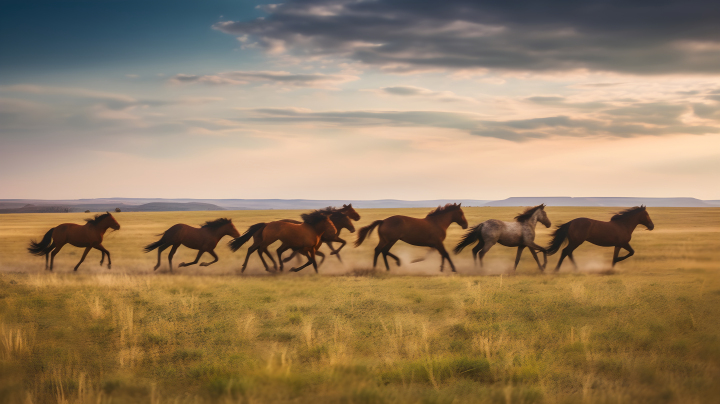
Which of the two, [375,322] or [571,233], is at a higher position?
[571,233]

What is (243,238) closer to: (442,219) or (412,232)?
(412,232)

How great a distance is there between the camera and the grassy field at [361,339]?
6.04 m

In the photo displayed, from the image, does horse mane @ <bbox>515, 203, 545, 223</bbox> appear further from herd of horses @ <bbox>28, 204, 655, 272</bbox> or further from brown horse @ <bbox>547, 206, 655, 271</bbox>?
brown horse @ <bbox>547, 206, 655, 271</bbox>

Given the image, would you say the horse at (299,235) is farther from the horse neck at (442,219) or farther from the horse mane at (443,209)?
the horse mane at (443,209)

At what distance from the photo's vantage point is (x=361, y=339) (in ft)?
27.3

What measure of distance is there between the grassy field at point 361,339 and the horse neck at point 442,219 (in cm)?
219

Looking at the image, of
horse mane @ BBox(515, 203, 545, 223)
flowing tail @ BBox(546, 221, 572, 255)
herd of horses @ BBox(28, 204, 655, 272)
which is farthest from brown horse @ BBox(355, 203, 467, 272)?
flowing tail @ BBox(546, 221, 572, 255)

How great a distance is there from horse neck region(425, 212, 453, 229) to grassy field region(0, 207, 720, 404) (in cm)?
219

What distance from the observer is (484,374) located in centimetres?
661

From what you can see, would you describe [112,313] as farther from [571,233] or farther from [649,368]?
[571,233]

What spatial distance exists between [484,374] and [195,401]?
144 inches

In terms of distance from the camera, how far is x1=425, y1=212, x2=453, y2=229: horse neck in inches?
669

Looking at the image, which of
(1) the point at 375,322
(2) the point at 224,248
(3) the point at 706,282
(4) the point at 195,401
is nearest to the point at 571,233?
(3) the point at 706,282

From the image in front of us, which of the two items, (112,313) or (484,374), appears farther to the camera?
(112,313)
